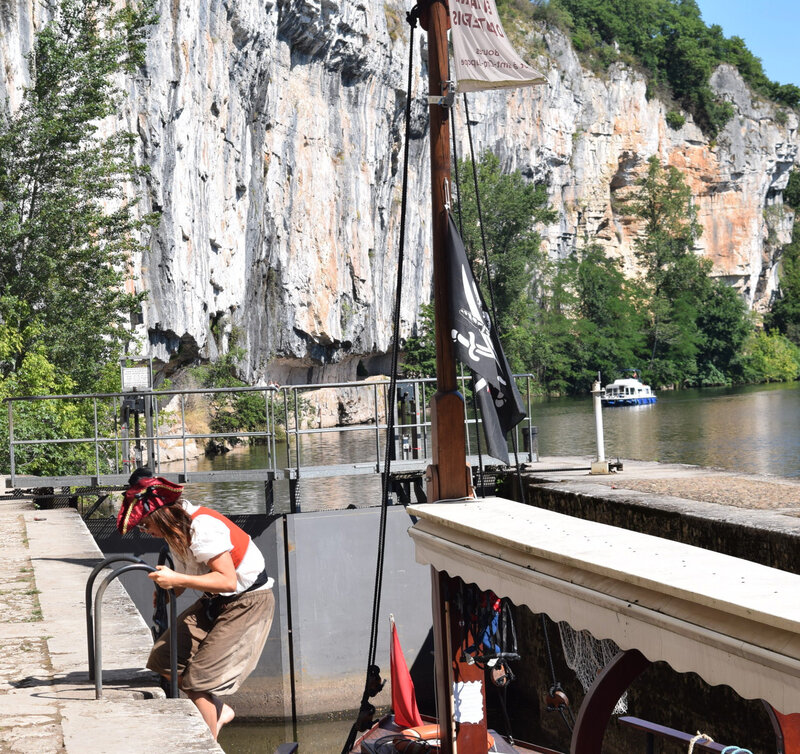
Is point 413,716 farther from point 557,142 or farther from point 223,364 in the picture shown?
point 557,142

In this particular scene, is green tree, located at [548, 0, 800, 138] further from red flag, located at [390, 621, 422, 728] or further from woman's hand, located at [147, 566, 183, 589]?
woman's hand, located at [147, 566, 183, 589]

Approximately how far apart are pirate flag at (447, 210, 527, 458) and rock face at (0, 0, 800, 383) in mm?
14119

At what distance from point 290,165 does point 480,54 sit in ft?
123

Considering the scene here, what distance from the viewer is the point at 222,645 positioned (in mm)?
4551

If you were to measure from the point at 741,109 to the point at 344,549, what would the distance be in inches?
3518

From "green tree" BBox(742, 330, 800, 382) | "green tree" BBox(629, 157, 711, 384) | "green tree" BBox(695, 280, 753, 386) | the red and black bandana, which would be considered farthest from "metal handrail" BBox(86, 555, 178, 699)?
"green tree" BBox(742, 330, 800, 382)

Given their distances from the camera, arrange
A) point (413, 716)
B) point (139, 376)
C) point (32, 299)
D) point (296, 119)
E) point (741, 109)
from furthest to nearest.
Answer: point (741, 109)
point (296, 119)
point (32, 299)
point (139, 376)
point (413, 716)

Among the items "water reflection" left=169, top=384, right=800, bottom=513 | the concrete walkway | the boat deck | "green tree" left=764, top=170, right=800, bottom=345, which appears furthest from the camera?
"green tree" left=764, top=170, right=800, bottom=345

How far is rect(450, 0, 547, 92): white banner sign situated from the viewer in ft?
19.7

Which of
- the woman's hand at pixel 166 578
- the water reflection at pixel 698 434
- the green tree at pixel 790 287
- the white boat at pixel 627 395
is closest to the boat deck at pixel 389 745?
the woman's hand at pixel 166 578

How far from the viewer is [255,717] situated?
42.6ft

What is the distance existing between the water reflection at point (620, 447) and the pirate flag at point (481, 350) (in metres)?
7.23

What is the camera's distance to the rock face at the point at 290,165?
98.3ft

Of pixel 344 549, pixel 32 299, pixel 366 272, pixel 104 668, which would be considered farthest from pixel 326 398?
pixel 104 668
